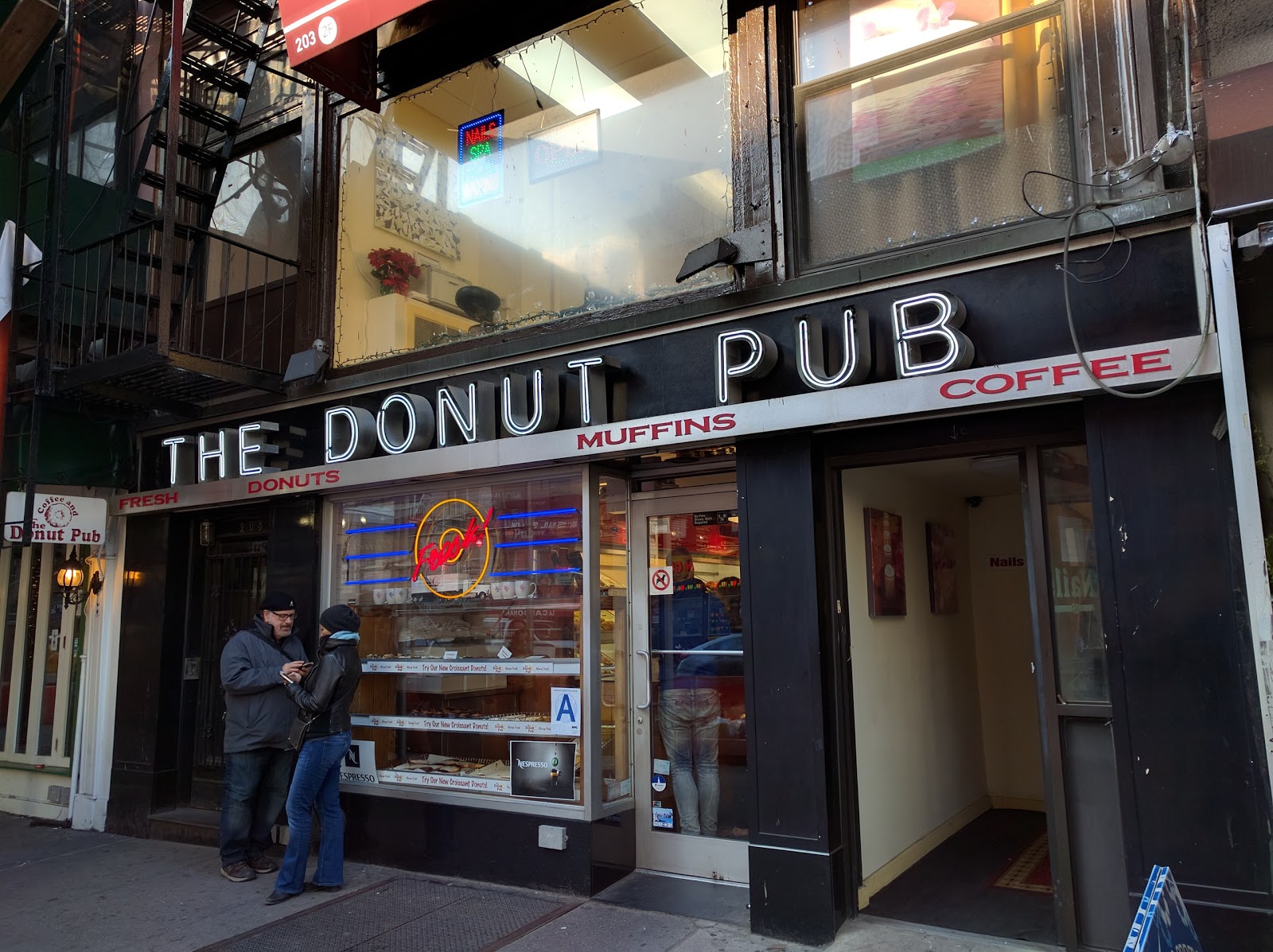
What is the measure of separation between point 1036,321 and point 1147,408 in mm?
686

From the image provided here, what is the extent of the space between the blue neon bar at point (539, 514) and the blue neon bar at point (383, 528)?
0.86m

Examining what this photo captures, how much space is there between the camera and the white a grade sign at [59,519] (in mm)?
7531

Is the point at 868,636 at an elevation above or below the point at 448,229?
below

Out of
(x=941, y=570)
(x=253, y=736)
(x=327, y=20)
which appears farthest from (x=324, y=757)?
(x=327, y=20)

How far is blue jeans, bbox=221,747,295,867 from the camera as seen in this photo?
654 cm

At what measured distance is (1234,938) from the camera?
12.8ft

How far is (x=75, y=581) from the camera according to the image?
8.73 metres

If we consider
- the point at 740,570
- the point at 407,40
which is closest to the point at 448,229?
the point at 407,40

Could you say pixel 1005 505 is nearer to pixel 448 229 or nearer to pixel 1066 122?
pixel 1066 122

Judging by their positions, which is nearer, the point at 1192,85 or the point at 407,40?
the point at 1192,85

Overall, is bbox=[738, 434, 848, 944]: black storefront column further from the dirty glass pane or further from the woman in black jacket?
the woman in black jacket

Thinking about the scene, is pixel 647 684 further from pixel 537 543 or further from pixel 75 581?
pixel 75 581

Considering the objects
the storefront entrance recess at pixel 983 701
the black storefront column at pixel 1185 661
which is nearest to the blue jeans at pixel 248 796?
the storefront entrance recess at pixel 983 701

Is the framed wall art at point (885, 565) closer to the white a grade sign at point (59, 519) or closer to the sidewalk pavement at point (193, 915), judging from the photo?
the sidewalk pavement at point (193, 915)
